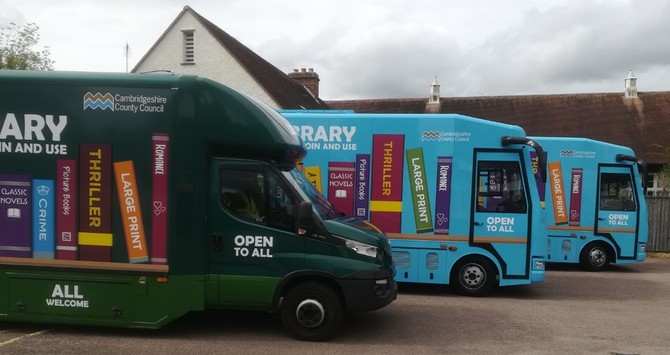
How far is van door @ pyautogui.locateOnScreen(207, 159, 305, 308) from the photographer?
18.6 feet

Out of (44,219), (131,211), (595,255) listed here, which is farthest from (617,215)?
(44,219)

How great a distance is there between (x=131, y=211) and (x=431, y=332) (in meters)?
3.86

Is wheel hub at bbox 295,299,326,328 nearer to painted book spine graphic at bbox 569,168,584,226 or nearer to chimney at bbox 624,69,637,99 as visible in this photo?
painted book spine graphic at bbox 569,168,584,226

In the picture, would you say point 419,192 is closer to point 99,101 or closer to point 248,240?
point 248,240

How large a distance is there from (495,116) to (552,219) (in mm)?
19184

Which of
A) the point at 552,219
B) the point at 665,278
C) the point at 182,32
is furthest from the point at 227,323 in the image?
the point at 182,32

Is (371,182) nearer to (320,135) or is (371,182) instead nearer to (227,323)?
(320,135)

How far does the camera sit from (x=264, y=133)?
5676mm

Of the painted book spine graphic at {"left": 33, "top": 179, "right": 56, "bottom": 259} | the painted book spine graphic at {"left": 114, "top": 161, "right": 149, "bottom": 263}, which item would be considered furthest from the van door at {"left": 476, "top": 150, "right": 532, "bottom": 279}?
the painted book spine graphic at {"left": 33, "top": 179, "right": 56, "bottom": 259}

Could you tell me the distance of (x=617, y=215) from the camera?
456 inches

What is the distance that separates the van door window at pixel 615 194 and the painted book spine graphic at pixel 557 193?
0.98 m

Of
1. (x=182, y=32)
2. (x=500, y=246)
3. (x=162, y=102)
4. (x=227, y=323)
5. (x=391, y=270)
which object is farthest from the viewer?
(x=182, y=32)

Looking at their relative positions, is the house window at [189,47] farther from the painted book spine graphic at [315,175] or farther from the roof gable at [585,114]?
the painted book spine graphic at [315,175]

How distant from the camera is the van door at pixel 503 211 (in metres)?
8.16
